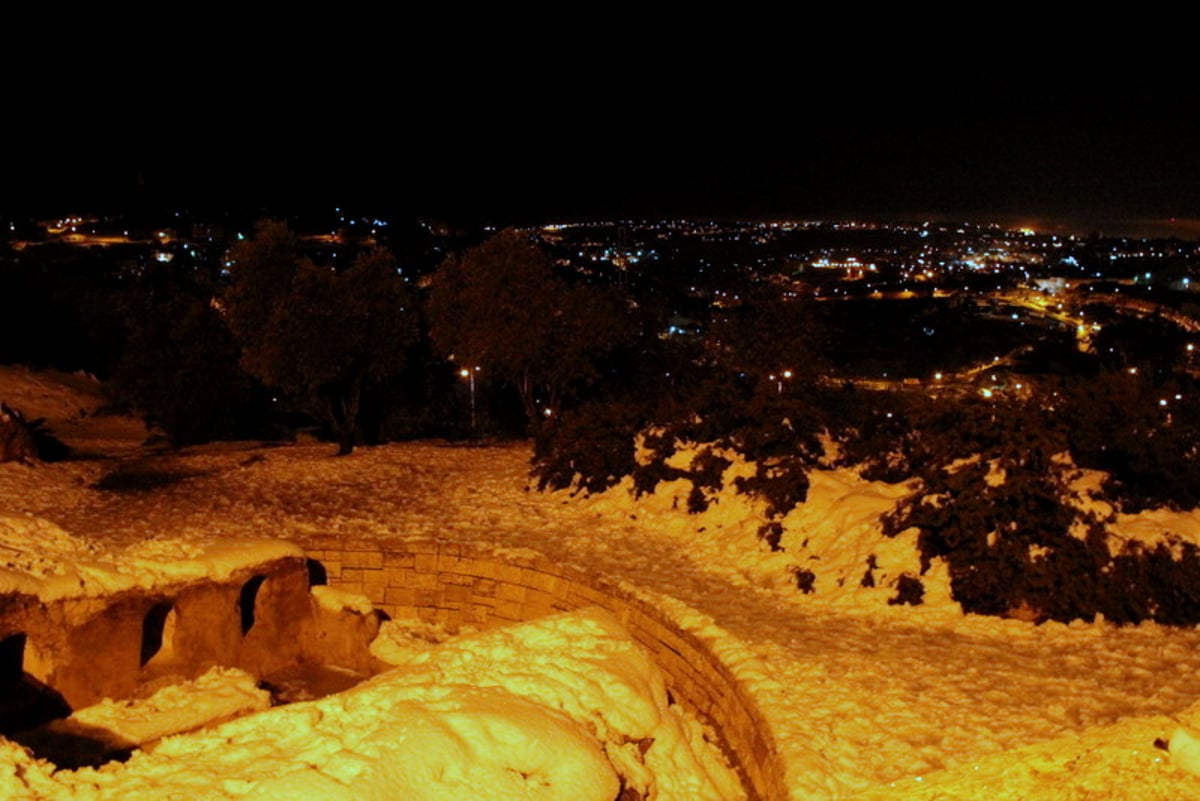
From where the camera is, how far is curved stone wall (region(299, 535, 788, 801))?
869cm

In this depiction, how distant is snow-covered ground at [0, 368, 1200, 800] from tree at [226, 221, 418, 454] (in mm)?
1444

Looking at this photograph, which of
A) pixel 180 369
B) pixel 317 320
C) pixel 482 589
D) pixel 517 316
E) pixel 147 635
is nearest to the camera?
pixel 147 635

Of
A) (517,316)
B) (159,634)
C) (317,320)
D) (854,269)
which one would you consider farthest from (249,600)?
(854,269)

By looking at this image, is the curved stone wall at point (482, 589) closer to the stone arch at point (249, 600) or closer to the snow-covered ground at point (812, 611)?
the snow-covered ground at point (812, 611)

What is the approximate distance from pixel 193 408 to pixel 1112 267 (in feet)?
206

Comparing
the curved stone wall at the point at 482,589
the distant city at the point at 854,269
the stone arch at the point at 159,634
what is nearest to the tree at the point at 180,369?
the distant city at the point at 854,269

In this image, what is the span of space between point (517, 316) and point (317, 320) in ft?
12.3

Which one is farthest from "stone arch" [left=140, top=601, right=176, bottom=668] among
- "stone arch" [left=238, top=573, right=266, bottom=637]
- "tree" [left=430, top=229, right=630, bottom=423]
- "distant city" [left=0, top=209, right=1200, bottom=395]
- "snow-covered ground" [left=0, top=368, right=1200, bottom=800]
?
"distant city" [left=0, top=209, right=1200, bottom=395]

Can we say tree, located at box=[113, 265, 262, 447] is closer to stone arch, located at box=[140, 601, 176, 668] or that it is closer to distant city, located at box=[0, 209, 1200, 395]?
distant city, located at box=[0, 209, 1200, 395]

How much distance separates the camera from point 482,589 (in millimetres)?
10492

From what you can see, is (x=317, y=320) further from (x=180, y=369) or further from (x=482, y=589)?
(x=482, y=589)

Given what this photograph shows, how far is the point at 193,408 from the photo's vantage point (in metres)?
19.4

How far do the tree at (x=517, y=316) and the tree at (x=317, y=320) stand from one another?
0.95 meters

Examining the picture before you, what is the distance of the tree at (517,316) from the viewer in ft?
57.1
